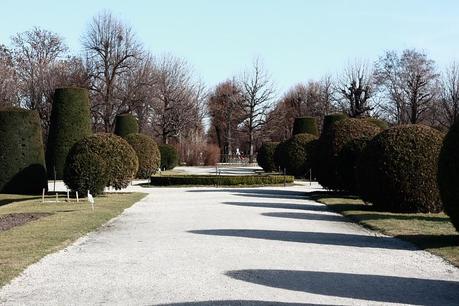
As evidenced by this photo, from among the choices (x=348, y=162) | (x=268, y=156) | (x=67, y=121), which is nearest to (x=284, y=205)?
(x=348, y=162)

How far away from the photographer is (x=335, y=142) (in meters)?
23.6

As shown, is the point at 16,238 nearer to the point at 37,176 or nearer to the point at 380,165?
the point at 380,165

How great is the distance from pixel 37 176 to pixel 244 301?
22.9m

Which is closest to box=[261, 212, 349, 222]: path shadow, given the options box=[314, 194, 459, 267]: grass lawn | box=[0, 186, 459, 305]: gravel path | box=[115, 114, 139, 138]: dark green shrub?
box=[314, 194, 459, 267]: grass lawn

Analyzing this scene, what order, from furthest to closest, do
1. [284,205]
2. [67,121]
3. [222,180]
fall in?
1. [222,180]
2. [67,121]
3. [284,205]

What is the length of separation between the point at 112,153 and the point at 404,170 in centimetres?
1217

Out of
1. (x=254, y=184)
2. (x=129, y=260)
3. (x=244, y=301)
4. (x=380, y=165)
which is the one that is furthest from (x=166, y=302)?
(x=254, y=184)

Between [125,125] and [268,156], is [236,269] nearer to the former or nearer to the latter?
[125,125]

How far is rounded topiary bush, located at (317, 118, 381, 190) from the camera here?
23.5m

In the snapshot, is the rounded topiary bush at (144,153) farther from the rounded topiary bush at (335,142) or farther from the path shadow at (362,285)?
the path shadow at (362,285)

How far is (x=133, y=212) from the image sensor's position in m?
18.5

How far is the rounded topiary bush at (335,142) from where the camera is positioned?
23.5m

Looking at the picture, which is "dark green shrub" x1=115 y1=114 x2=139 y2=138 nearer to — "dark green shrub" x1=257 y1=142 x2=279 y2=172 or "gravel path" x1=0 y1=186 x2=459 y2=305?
"dark green shrub" x1=257 y1=142 x2=279 y2=172

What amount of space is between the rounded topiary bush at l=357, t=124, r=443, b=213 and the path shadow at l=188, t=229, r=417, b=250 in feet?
16.2
